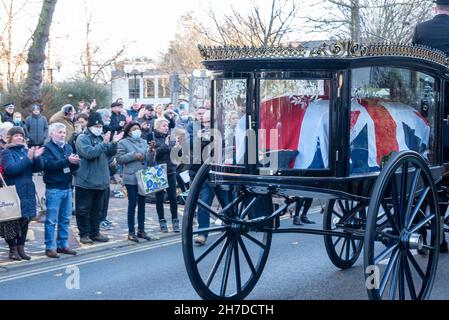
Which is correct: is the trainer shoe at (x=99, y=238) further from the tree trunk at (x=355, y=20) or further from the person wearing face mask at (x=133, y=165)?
the tree trunk at (x=355, y=20)

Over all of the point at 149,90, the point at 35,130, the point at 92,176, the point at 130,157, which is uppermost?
the point at 149,90

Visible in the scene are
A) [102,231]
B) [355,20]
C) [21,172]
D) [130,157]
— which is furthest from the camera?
[355,20]

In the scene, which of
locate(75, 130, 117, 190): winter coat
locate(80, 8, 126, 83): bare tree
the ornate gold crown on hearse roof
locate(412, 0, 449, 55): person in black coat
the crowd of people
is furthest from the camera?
locate(80, 8, 126, 83): bare tree

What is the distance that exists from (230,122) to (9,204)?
352 cm

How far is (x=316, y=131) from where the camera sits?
19.5ft

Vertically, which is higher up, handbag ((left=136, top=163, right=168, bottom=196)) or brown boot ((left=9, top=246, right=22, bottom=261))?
handbag ((left=136, top=163, right=168, bottom=196))

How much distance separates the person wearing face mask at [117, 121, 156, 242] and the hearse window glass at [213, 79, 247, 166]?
419cm

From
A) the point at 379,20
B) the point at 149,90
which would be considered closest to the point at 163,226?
the point at 379,20

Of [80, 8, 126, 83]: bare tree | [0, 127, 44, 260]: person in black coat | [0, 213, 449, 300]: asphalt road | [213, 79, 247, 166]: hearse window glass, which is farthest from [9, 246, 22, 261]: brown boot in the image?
[80, 8, 126, 83]: bare tree

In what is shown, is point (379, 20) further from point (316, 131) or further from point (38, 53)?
point (316, 131)

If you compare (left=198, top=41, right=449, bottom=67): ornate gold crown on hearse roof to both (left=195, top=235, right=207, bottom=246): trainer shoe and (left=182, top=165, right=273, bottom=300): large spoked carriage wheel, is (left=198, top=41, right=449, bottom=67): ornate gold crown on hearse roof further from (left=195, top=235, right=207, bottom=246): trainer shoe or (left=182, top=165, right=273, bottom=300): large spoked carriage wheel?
(left=195, top=235, right=207, bottom=246): trainer shoe

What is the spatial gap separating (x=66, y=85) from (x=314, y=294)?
21371mm

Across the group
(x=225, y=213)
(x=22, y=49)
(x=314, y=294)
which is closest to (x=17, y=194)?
(x=225, y=213)

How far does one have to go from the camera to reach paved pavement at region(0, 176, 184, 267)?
9.41 metres
